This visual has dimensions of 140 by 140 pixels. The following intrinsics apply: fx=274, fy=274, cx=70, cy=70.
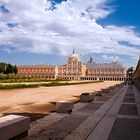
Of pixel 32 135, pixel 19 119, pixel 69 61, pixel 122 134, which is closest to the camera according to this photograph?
pixel 19 119

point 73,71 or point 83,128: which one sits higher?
point 73,71

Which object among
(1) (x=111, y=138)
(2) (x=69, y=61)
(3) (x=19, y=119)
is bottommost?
(1) (x=111, y=138)

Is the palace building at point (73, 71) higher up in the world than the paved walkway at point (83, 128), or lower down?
higher up

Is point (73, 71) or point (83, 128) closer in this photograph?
point (83, 128)

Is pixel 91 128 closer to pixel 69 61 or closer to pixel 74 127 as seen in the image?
pixel 74 127

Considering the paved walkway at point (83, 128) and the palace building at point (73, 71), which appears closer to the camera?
the paved walkway at point (83, 128)

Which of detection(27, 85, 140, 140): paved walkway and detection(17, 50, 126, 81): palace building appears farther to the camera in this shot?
detection(17, 50, 126, 81): palace building

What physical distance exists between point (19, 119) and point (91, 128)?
3.42 meters

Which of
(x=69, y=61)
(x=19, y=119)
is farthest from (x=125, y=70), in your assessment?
(x=19, y=119)

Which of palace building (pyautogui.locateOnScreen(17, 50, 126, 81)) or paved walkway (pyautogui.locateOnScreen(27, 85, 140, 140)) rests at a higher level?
palace building (pyautogui.locateOnScreen(17, 50, 126, 81))

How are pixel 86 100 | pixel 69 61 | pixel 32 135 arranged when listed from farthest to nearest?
pixel 69 61 → pixel 86 100 → pixel 32 135

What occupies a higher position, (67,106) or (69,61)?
(69,61)

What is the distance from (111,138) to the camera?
8.31 m

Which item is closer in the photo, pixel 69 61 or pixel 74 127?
pixel 74 127
